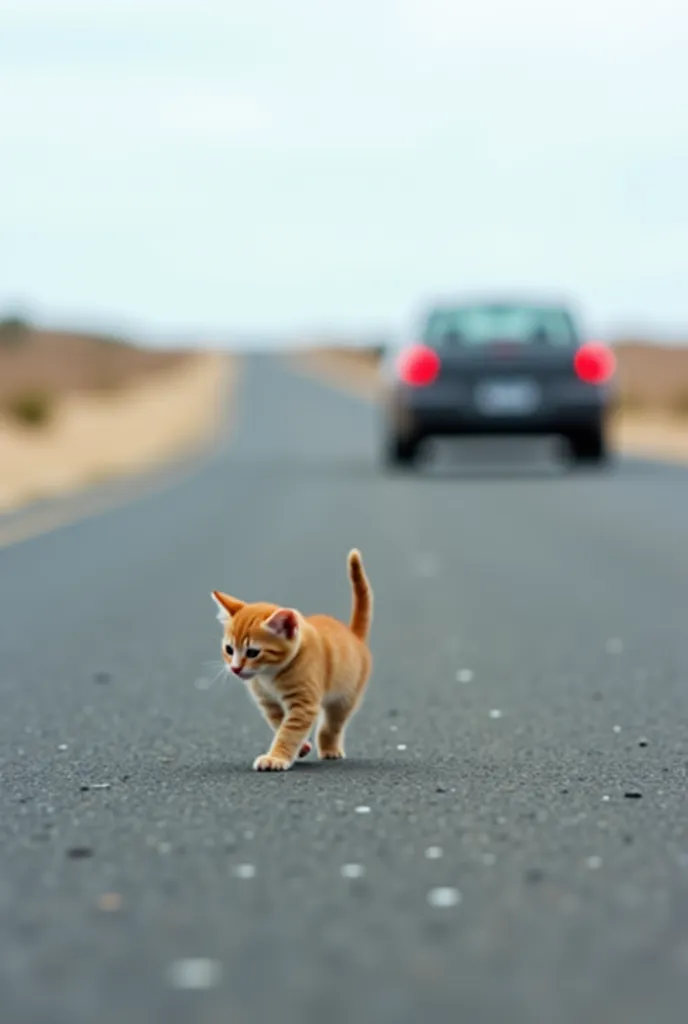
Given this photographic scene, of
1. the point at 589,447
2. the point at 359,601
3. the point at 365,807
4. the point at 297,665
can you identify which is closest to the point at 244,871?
the point at 365,807

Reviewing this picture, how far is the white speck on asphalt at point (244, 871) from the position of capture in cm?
492

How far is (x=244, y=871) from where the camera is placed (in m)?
4.98

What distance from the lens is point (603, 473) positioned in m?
24.1

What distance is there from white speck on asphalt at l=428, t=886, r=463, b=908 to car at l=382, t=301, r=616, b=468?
17.5 metres

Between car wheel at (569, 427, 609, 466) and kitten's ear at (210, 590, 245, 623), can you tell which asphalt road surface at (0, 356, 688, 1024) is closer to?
kitten's ear at (210, 590, 245, 623)

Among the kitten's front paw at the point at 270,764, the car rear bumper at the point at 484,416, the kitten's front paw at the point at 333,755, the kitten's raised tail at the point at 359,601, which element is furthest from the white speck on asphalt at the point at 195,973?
the car rear bumper at the point at 484,416

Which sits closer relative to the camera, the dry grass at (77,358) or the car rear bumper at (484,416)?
the car rear bumper at (484,416)

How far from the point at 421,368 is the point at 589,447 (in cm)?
252

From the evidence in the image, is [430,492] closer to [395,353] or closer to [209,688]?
[395,353]

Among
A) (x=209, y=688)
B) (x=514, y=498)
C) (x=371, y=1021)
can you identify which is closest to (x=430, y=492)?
(x=514, y=498)

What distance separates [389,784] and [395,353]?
17.0 metres

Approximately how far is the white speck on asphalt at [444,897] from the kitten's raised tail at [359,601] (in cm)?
190

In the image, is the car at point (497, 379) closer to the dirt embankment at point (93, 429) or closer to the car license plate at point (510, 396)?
the car license plate at point (510, 396)

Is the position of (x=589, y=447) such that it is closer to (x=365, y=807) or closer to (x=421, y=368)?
(x=421, y=368)
